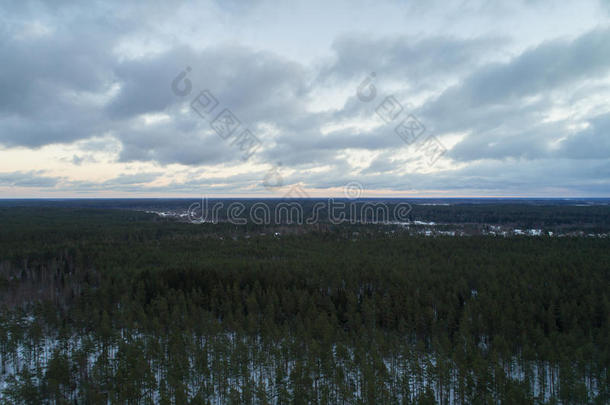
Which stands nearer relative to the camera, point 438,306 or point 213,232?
point 438,306

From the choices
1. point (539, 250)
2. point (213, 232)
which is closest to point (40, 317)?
point (213, 232)

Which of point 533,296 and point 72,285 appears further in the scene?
point 72,285

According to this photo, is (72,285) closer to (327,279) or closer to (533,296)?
(327,279)

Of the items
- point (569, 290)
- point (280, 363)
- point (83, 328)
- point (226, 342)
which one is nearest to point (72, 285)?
point (83, 328)

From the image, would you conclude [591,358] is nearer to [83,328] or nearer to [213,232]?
[83,328]

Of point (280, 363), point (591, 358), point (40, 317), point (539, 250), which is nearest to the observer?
point (591, 358)

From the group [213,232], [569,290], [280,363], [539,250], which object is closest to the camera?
[280,363]

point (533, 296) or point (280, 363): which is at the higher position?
point (533, 296)

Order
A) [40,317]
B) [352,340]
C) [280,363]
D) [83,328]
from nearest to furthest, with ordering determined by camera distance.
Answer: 1. [280,363]
2. [352,340]
3. [83,328]
4. [40,317]

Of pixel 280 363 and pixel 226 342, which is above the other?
pixel 226 342
